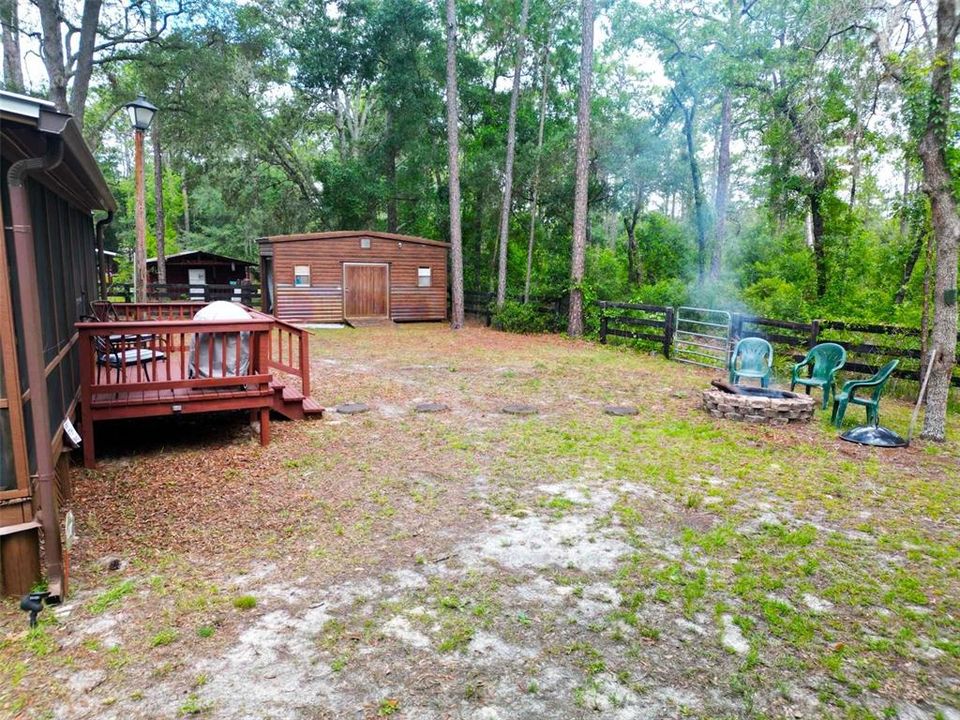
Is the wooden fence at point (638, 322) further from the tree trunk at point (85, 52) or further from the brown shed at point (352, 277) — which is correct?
the tree trunk at point (85, 52)

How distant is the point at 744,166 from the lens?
84.2 ft

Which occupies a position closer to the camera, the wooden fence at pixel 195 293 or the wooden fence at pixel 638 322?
the wooden fence at pixel 638 322

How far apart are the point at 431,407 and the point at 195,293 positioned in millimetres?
19039

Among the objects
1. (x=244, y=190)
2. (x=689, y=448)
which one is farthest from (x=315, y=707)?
(x=244, y=190)

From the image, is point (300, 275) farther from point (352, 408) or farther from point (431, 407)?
point (431, 407)

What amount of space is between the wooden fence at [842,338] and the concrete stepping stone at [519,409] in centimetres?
503

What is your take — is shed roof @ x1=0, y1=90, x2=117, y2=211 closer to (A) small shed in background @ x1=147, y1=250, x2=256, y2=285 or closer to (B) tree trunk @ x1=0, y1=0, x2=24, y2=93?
(B) tree trunk @ x1=0, y1=0, x2=24, y2=93

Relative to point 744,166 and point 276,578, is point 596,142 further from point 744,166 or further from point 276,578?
point 276,578

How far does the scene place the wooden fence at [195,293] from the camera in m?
21.0

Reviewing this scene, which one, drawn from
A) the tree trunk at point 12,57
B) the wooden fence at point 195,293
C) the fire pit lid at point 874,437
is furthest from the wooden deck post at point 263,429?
the wooden fence at point 195,293

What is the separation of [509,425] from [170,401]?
3470 millimetres

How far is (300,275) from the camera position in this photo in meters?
17.8

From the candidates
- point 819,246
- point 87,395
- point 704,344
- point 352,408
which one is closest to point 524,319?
point 704,344

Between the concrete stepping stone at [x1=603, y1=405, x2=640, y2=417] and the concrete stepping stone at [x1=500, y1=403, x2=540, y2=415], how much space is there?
907 mm
